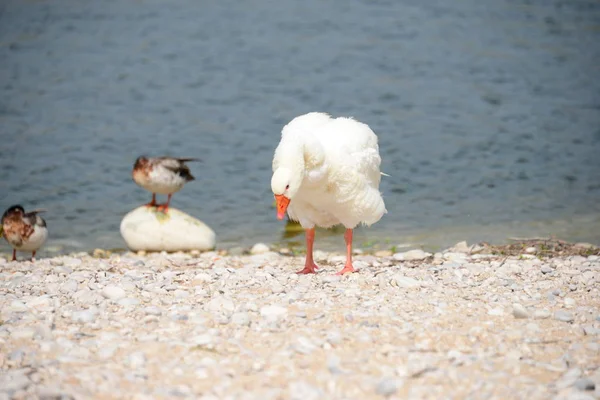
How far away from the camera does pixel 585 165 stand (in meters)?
15.3

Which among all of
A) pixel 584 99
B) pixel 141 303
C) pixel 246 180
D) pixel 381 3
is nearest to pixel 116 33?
pixel 381 3

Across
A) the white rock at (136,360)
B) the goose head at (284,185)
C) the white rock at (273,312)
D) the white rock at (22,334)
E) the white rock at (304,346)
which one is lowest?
the white rock at (22,334)

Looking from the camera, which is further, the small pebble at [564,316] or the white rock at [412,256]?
the white rock at [412,256]

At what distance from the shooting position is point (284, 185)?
7148 millimetres

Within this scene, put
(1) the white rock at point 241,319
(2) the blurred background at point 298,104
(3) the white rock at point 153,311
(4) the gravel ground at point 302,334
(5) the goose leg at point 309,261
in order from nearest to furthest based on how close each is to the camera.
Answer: (4) the gravel ground at point 302,334, (1) the white rock at point 241,319, (3) the white rock at point 153,311, (5) the goose leg at point 309,261, (2) the blurred background at point 298,104

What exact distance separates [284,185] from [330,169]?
0.57 metres

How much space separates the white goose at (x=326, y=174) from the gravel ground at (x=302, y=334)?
2.00ft

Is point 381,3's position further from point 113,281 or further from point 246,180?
point 113,281

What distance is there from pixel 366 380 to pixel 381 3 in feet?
70.1

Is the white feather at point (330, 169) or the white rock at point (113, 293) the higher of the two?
the white feather at point (330, 169)

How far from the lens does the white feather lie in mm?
7281

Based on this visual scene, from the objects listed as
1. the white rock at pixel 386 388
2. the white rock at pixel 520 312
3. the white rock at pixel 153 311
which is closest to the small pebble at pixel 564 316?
the white rock at pixel 520 312

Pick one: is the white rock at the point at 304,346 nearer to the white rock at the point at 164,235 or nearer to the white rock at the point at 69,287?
the white rock at the point at 69,287

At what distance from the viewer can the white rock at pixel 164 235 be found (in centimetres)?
1127
